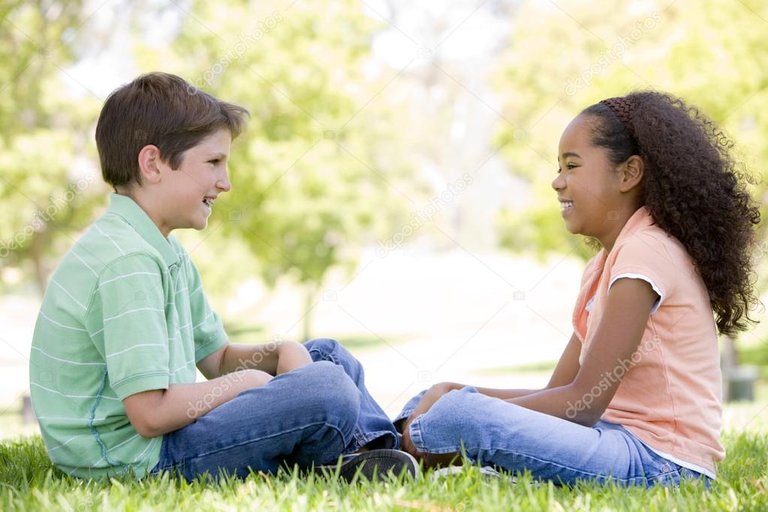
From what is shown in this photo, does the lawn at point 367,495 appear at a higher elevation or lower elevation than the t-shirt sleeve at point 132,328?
lower

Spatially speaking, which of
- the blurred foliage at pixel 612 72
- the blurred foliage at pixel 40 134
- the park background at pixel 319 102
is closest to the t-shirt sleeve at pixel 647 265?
the blurred foliage at pixel 612 72

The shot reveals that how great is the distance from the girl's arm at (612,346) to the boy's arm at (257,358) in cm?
92

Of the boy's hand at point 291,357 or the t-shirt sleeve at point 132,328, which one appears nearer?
the t-shirt sleeve at point 132,328

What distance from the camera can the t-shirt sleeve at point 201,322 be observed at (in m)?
3.06

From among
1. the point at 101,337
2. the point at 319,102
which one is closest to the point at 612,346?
the point at 101,337

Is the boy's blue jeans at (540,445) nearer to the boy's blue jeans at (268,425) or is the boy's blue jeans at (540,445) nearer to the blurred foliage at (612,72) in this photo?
the boy's blue jeans at (268,425)

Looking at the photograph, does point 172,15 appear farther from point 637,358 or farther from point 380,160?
point 637,358

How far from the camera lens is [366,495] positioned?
2316 millimetres

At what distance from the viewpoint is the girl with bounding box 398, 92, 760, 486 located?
2588 millimetres

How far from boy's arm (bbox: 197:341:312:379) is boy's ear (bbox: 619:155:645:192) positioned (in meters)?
1.16

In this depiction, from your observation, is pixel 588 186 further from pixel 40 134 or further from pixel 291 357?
pixel 40 134

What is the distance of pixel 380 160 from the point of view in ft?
69.5

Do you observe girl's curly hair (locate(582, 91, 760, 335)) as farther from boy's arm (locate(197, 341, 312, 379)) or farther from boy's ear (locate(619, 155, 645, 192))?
boy's arm (locate(197, 341, 312, 379))

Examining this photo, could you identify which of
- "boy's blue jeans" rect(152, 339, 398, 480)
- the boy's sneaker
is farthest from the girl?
"boy's blue jeans" rect(152, 339, 398, 480)
